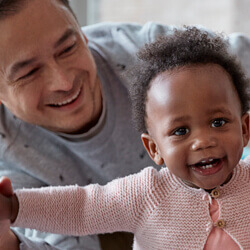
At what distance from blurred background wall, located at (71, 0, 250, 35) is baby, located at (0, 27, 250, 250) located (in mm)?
1227

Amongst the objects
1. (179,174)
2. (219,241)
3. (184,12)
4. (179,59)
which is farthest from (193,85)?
(184,12)

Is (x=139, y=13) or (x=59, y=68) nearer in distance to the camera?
(x=59, y=68)

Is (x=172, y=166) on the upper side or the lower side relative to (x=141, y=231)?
upper

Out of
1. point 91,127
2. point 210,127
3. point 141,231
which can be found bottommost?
point 141,231

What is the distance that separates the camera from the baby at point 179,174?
803 millimetres

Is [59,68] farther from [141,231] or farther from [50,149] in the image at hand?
[141,231]

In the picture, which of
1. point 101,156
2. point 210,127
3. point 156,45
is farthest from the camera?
point 101,156

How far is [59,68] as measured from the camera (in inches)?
40.8

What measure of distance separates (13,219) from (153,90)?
383 millimetres

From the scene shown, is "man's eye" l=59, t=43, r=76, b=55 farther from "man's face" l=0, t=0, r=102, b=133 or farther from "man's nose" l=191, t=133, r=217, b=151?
"man's nose" l=191, t=133, r=217, b=151

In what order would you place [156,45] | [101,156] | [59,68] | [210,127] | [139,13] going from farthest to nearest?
1. [139,13]
2. [101,156]
3. [59,68]
4. [156,45]
5. [210,127]

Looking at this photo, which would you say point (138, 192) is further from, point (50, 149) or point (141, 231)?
point (50, 149)

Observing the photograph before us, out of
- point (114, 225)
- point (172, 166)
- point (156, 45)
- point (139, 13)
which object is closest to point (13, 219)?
point (114, 225)

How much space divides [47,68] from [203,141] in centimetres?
43
